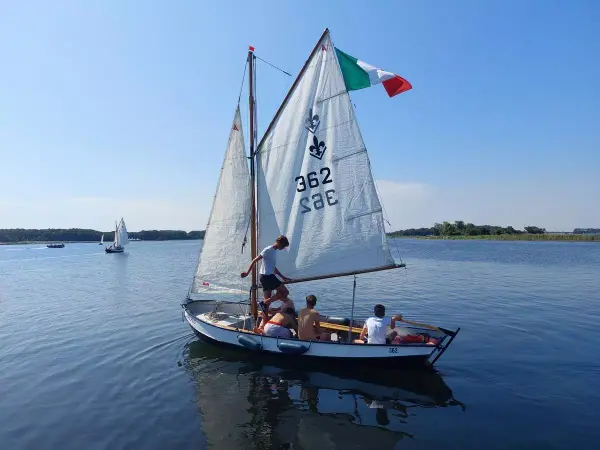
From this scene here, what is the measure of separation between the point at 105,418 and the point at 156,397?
1668 mm

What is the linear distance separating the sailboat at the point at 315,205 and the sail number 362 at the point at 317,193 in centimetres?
4

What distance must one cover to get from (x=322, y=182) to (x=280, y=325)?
5.27 metres

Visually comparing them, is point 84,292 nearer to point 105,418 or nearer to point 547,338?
point 105,418

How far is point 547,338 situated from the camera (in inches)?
701

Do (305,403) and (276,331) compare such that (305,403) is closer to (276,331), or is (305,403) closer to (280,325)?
(276,331)

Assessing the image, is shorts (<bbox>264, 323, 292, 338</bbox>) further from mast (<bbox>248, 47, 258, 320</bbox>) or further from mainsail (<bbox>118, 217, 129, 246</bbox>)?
mainsail (<bbox>118, 217, 129, 246</bbox>)

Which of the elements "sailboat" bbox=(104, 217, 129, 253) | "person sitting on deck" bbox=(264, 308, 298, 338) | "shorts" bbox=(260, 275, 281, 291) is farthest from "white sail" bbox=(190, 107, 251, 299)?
"sailboat" bbox=(104, 217, 129, 253)

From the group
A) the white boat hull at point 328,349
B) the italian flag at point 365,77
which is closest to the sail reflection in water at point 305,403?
the white boat hull at point 328,349

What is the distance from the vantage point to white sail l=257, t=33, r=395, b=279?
1402 cm

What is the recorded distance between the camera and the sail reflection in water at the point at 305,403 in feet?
32.9

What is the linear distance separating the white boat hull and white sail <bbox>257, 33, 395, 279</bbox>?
2.57 meters

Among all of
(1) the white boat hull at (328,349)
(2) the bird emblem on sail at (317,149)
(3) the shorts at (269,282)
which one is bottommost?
(1) the white boat hull at (328,349)

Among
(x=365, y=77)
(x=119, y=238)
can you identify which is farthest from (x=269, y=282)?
(x=119, y=238)

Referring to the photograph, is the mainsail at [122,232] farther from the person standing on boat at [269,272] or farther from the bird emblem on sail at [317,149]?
the bird emblem on sail at [317,149]
